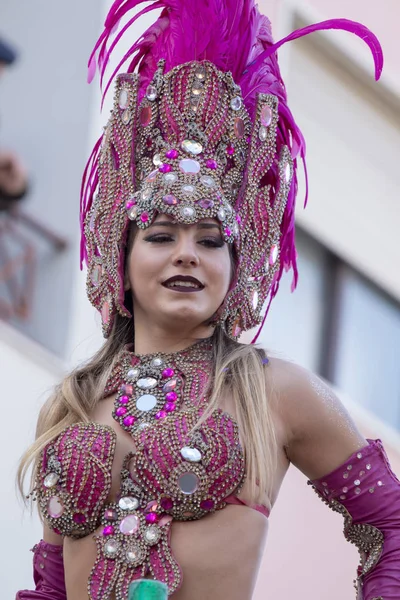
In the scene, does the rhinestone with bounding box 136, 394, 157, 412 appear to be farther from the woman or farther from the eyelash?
the eyelash

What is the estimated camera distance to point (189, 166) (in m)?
4.64

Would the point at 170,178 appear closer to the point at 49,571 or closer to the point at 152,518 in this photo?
the point at 152,518

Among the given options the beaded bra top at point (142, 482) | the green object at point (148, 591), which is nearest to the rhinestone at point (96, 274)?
the beaded bra top at point (142, 482)

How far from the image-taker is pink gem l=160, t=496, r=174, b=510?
4.27 meters

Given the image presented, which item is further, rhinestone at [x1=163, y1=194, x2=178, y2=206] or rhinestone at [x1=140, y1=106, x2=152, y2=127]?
rhinestone at [x1=140, y1=106, x2=152, y2=127]

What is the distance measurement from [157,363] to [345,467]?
0.58 m

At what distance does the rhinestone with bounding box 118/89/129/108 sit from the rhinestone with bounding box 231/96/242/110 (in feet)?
1.00

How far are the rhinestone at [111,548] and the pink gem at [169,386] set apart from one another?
17.1 inches

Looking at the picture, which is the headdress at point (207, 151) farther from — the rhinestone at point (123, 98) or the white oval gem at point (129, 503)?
the white oval gem at point (129, 503)

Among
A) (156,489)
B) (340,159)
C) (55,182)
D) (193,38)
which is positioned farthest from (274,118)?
(55,182)

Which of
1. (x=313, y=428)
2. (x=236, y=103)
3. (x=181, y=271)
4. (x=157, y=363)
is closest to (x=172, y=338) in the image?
(x=157, y=363)

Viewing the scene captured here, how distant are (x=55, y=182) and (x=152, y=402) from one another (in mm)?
5351

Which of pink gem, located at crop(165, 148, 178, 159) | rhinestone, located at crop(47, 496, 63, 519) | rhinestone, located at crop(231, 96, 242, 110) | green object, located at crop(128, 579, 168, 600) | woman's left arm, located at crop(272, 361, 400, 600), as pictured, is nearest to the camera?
green object, located at crop(128, 579, 168, 600)

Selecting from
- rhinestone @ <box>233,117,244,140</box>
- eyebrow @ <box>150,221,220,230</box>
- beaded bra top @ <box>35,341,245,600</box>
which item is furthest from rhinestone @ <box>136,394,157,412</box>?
rhinestone @ <box>233,117,244,140</box>
